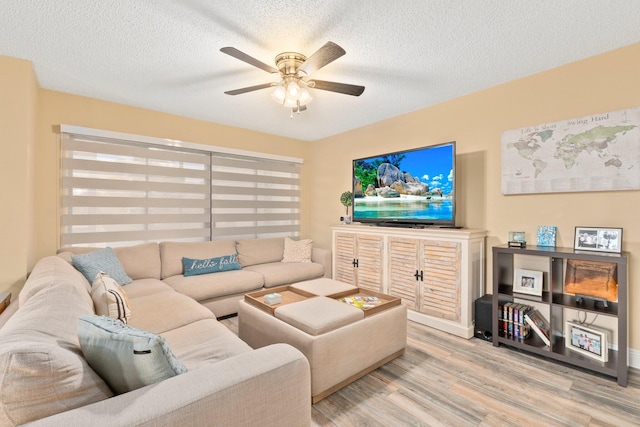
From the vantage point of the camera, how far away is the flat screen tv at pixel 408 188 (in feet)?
10.1

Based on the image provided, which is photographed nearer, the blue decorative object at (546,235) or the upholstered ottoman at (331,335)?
the upholstered ottoman at (331,335)

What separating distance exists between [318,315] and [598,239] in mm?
2318

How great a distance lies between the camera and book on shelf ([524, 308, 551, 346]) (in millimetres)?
2432

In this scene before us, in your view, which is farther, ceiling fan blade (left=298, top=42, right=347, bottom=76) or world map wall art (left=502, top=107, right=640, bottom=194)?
world map wall art (left=502, top=107, right=640, bottom=194)

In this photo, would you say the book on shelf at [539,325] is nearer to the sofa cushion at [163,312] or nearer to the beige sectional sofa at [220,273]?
the beige sectional sofa at [220,273]

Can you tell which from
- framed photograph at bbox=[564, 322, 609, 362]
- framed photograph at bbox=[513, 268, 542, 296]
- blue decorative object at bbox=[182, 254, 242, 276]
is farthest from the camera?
blue decorative object at bbox=[182, 254, 242, 276]

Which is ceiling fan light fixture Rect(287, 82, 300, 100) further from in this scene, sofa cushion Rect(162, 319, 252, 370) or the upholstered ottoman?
sofa cushion Rect(162, 319, 252, 370)

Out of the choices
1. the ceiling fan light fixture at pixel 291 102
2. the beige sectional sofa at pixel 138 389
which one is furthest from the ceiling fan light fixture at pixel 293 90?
the beige sectional sofa at pixel 138 389

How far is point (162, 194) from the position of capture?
371 cm

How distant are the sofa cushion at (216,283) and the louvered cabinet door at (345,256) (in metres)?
1.13

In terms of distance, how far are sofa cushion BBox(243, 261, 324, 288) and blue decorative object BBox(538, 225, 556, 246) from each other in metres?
2.61

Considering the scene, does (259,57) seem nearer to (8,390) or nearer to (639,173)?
(8,390)

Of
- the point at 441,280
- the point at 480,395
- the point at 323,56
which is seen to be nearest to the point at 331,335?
the point at 480,395

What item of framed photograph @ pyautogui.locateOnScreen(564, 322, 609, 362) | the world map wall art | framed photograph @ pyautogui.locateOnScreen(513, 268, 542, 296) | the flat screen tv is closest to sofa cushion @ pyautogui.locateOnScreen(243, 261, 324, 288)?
the flat screen tv
